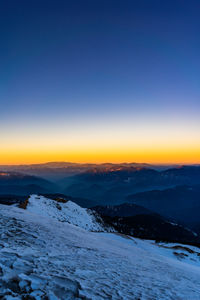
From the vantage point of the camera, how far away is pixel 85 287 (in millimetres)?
5359

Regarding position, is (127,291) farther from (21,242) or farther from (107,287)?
(21,242)

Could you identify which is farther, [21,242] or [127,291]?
[21,242]

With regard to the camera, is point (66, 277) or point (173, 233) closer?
point (66, 277)

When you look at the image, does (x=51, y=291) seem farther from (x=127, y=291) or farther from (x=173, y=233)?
(x=173, y=233)

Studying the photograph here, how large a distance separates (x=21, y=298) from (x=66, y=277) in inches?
78.1

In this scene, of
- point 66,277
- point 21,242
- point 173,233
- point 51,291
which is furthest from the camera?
point 173,233

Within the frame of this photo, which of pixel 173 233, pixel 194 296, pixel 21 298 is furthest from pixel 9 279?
pixel 173 233

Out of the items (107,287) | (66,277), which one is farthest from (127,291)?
(66,277)

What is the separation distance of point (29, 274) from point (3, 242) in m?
4.45

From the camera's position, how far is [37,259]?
7105mm

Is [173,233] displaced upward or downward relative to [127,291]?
downward

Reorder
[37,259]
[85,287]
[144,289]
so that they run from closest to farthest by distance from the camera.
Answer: [85,287] < [144,289] < [37,259]

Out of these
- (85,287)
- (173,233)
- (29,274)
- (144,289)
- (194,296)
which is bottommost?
(173,233)

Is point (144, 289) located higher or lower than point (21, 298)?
lower
